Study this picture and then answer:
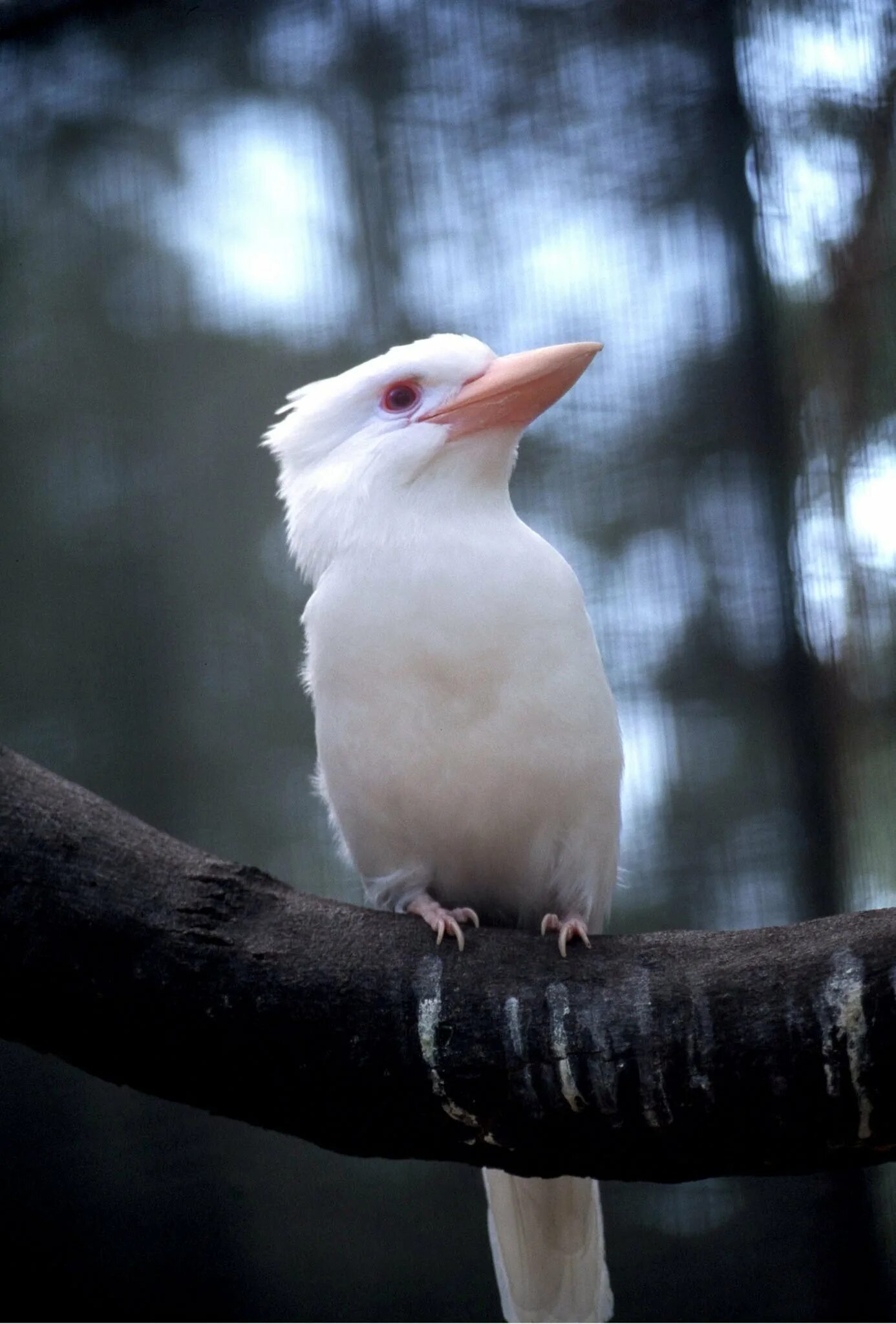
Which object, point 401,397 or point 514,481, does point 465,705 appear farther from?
Result: point 514,481

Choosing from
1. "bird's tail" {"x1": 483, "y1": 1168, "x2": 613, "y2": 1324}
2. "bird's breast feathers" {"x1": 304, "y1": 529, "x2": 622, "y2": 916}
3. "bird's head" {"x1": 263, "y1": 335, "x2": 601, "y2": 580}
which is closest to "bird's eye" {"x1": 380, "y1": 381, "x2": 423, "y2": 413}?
"bird's head" {"x1": 263, "y1": 335, "x2": 601, "y2": 580}

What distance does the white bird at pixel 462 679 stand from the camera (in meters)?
1.44

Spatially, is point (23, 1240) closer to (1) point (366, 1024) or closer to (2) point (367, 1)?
(1) point (366, 1024)

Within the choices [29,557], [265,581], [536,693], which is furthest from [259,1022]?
[29,557]

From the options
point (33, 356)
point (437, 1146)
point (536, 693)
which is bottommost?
point (437, 1146)

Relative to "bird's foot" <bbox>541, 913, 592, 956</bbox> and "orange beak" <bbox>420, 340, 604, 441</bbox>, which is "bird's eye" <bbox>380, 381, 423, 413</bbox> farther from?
"bird's foot" <bbox>541, 913, 592, 956</bbox>

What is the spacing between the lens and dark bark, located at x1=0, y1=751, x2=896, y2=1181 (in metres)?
1.14

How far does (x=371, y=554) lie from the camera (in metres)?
1.52

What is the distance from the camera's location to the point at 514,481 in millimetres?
2629

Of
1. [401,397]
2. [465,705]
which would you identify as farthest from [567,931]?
[401,397]

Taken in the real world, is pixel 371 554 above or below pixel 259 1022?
above

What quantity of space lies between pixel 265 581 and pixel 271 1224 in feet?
4.00

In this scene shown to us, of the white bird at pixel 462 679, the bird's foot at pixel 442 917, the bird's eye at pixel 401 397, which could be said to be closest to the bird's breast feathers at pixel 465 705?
the white bird at pixel 462 679

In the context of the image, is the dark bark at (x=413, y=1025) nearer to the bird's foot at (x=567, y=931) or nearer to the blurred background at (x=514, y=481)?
the bird's foot at (x=567, y=931)
